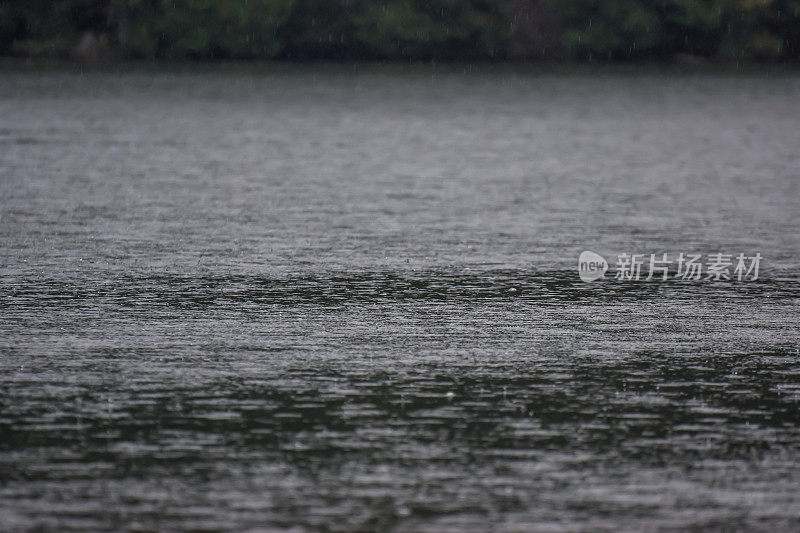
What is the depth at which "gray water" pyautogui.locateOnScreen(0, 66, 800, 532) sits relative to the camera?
6.45m

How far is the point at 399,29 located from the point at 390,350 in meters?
50.5

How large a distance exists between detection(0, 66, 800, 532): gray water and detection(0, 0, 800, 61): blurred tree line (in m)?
36.7

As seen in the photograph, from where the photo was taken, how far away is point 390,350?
9266 mm

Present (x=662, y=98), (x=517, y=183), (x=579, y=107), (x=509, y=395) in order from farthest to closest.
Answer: (x=662, y=98) < (x=579, y=107) < (x=517, y=183) < (x=509, y=395)

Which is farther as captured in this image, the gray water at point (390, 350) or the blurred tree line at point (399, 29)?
the blurred tree line at point (399, 29)

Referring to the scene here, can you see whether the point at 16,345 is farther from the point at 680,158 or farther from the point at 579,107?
the point at 579,107

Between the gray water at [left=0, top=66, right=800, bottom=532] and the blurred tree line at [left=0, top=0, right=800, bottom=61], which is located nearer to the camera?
the gray water at [left=0, top=66, right=800, bottom=532]

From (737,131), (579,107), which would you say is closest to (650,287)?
(737,131)

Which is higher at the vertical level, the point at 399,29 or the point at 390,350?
the point at 399,29

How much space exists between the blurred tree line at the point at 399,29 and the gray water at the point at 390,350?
36.7 metres

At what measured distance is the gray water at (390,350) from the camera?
21.2ft

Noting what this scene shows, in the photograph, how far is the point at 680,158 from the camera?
2408 centimetres

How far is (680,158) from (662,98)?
16.9 meters

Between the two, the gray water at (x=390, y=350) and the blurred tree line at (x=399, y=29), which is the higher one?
the blurred tree line at (x=399, y=29)
